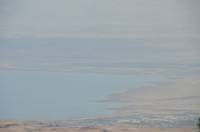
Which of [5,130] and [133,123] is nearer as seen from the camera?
[5,130]

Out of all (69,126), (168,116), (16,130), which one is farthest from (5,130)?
(168,116)

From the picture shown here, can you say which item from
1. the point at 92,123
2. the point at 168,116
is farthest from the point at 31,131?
the point at 168,116

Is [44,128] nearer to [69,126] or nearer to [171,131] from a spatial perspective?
[69,126]

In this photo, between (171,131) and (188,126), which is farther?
(171,131)

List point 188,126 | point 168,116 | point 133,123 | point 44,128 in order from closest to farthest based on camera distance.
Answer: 1. point 188,126
2. point 44,128
3. point 133,123
4. point 168,116

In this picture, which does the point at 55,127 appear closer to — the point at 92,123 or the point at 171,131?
the point at 92,123

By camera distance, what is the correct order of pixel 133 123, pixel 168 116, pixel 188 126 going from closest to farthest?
pixel 188 126
pixel 133 123
pixel 168 116

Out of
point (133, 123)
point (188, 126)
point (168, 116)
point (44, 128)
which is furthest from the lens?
point (168, 116)
